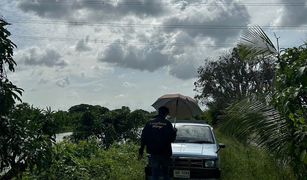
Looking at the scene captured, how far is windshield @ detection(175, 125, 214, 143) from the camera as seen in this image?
1284 centimetres

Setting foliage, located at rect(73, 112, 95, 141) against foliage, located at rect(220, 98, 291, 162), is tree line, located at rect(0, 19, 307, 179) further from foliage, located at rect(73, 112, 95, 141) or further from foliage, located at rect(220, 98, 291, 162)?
foliage, located at rect(73, 112, 95, 141)

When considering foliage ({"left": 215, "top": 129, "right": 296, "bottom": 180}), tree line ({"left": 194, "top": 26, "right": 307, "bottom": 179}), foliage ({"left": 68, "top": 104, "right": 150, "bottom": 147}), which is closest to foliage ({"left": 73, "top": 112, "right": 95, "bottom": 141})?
foliage ({"left": 68, "top": 104, "right": 150, "bottom": 147})

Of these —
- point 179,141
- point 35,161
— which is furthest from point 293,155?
point 179,141

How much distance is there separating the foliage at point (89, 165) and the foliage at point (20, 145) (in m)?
2.95

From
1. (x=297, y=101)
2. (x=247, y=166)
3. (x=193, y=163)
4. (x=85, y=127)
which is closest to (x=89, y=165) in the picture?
(x=193, y=163)

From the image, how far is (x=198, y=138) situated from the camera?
12914mm

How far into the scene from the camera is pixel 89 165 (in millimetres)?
12617

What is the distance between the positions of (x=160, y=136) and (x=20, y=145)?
4575 mm

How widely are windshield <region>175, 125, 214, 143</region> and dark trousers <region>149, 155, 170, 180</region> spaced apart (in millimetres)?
2650

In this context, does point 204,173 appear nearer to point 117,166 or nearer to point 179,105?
point 117,166

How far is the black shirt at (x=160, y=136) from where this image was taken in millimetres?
9898

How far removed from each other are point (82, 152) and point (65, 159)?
2.70 meters

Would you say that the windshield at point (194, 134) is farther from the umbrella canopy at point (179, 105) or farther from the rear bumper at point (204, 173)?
the umbrella canopy at point (179, 105)

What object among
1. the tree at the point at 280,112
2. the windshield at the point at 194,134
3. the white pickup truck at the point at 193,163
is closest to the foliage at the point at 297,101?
the tree at the point at 280,112
